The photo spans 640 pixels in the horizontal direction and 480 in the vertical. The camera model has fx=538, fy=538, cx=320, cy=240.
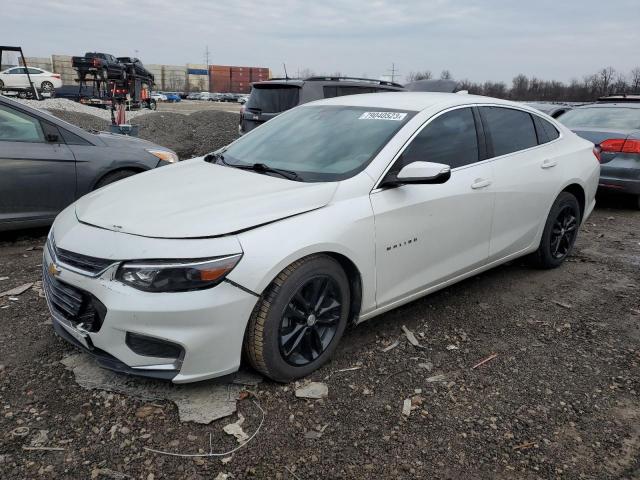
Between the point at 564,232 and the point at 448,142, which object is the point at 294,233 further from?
the point at 564,232

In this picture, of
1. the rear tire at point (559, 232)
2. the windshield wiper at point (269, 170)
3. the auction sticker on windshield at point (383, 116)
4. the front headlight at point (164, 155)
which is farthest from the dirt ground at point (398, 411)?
the front headlight at point (164, 155)

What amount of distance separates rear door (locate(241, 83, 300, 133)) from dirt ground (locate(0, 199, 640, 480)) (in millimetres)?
5601

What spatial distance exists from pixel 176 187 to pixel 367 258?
49.1 inches

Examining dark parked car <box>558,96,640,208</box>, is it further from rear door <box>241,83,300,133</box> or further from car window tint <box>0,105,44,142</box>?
car window tint <box>0,105,44,142</box>

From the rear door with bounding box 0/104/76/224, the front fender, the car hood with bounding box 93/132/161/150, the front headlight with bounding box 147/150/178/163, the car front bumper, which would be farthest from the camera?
the front headlight with bounding box 147/150/178/163

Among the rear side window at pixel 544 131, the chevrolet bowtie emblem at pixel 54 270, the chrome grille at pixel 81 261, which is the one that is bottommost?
the chevrolet bowtie emblem at pixel 54 270

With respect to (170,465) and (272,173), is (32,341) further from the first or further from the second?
(272,173)

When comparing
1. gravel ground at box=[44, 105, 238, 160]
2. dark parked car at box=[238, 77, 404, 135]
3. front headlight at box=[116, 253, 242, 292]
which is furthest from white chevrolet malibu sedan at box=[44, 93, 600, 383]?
gravel ground at box=[44, 105, 238, 160]

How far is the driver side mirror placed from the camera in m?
3.20

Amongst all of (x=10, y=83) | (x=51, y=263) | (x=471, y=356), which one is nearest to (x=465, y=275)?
(x=471, y=356)

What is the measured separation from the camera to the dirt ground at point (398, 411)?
243cm

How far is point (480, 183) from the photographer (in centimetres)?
392

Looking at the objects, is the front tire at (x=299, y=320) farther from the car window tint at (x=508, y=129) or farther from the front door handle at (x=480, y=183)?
the car window tint at (x=508, y=129)

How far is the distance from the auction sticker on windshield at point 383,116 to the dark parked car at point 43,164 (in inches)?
121
